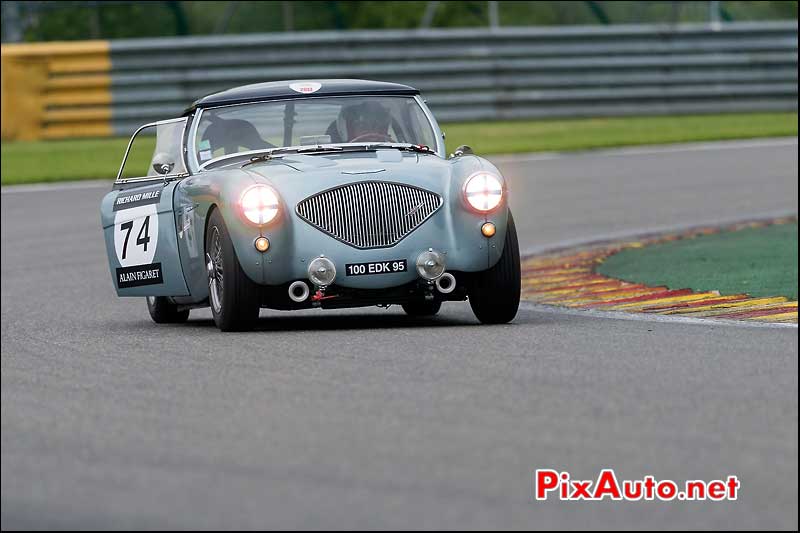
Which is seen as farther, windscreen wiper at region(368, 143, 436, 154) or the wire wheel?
windscreen wiper at region(368, 143, 436, 154)

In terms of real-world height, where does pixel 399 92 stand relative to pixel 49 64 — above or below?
below

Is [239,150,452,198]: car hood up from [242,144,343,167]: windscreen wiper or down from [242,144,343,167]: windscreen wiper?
down

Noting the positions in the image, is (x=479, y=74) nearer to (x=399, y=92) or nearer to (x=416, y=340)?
(x=399, y=92)

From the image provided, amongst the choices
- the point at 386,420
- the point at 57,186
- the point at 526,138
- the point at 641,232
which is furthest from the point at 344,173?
the point at 526,138

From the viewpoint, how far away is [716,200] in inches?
640

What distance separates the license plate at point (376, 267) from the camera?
826 centimetres

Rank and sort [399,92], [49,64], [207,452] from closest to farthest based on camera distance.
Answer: [207,452] < [399,92] < [49,64]

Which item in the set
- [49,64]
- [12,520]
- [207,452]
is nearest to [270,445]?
[207,452]

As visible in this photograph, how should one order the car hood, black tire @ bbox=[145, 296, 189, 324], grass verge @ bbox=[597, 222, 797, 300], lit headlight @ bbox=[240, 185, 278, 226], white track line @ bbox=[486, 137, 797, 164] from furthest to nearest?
white track line @ bbox=[486, 137, 797, 164], grass verge @ bbox=[597, 222, 797, 300], black tire @ bbox=[145, 296, 189, 324], the car hood, lit headlight @ bbox=[240, 185, 278, 226]

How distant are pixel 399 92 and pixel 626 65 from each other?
14034 mm

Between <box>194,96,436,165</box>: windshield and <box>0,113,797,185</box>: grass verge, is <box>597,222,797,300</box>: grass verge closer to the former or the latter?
<box>194,96,436,165</box>: windshield

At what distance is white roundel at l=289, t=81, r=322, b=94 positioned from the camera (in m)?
9.60

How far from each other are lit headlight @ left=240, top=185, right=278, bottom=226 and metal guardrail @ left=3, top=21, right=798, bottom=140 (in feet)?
46.2

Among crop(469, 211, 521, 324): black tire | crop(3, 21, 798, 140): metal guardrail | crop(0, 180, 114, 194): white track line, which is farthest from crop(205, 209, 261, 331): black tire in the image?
crop(3, 21, 798, 140): metal guardrail
